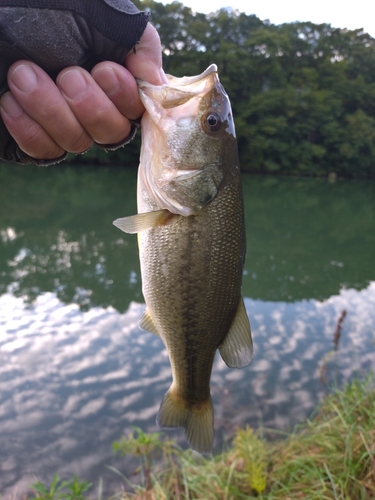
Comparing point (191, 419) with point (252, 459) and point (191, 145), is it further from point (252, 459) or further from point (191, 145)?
point (252, 459)

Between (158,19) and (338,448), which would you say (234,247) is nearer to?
(338,448)

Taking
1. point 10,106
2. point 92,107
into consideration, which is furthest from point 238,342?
point 10,106

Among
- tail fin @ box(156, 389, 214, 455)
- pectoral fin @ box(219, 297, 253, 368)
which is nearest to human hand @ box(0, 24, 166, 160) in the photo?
pectoral fin @ box(219, 297, 253, 368)

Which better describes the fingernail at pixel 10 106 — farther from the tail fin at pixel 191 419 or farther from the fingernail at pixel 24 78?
the tail fin at pixel 191 419

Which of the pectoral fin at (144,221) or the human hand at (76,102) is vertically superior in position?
the human hand at (76,102)

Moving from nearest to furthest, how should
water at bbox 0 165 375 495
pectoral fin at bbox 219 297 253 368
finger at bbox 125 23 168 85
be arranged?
1. finger at bbox 125 23 168 85
2. pectoral fin at bbox 219 297 253 368
3. water at bbox 0 165 375 495

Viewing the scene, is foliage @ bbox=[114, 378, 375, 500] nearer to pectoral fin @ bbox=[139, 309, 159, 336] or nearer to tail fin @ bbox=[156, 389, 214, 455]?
tail fin @ bbox=[156, 389, 214, 455]

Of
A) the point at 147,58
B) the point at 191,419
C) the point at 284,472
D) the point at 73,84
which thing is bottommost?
the point at 284,472

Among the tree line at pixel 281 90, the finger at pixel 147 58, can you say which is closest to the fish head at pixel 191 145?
the finger at pixel 147 58
